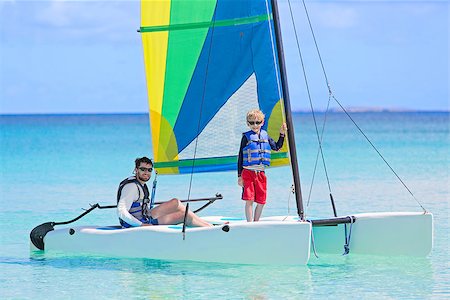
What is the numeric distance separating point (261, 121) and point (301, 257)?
119 cm

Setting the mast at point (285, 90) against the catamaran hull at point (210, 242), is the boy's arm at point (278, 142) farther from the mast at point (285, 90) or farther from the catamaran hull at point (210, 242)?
the catamaran hull at point (210, 242)

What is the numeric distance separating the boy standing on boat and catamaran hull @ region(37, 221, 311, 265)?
369mm

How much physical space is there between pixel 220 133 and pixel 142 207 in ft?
3.27

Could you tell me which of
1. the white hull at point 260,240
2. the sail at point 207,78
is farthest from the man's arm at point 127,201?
the sail at point 207,78

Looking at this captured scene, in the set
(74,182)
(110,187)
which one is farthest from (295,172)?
(74,182)

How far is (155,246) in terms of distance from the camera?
9555 mm

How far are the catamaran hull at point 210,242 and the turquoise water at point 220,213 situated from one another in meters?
0.09

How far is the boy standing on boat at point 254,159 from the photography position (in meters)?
9.49

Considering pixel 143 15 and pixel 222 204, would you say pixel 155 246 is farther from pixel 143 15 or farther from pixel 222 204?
pixel 222 204

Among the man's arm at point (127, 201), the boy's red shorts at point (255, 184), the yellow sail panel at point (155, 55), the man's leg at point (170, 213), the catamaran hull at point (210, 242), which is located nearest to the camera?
the catamaran hull at point (210, 242)

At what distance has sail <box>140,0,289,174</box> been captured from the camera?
985 centimetres

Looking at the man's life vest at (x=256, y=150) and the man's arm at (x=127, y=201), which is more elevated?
the man's life vest at (x=256, y=150)

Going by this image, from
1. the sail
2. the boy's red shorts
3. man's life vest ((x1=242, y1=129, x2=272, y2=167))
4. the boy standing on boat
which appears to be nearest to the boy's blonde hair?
the boy standing on boat

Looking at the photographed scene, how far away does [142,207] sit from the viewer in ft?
32.1
